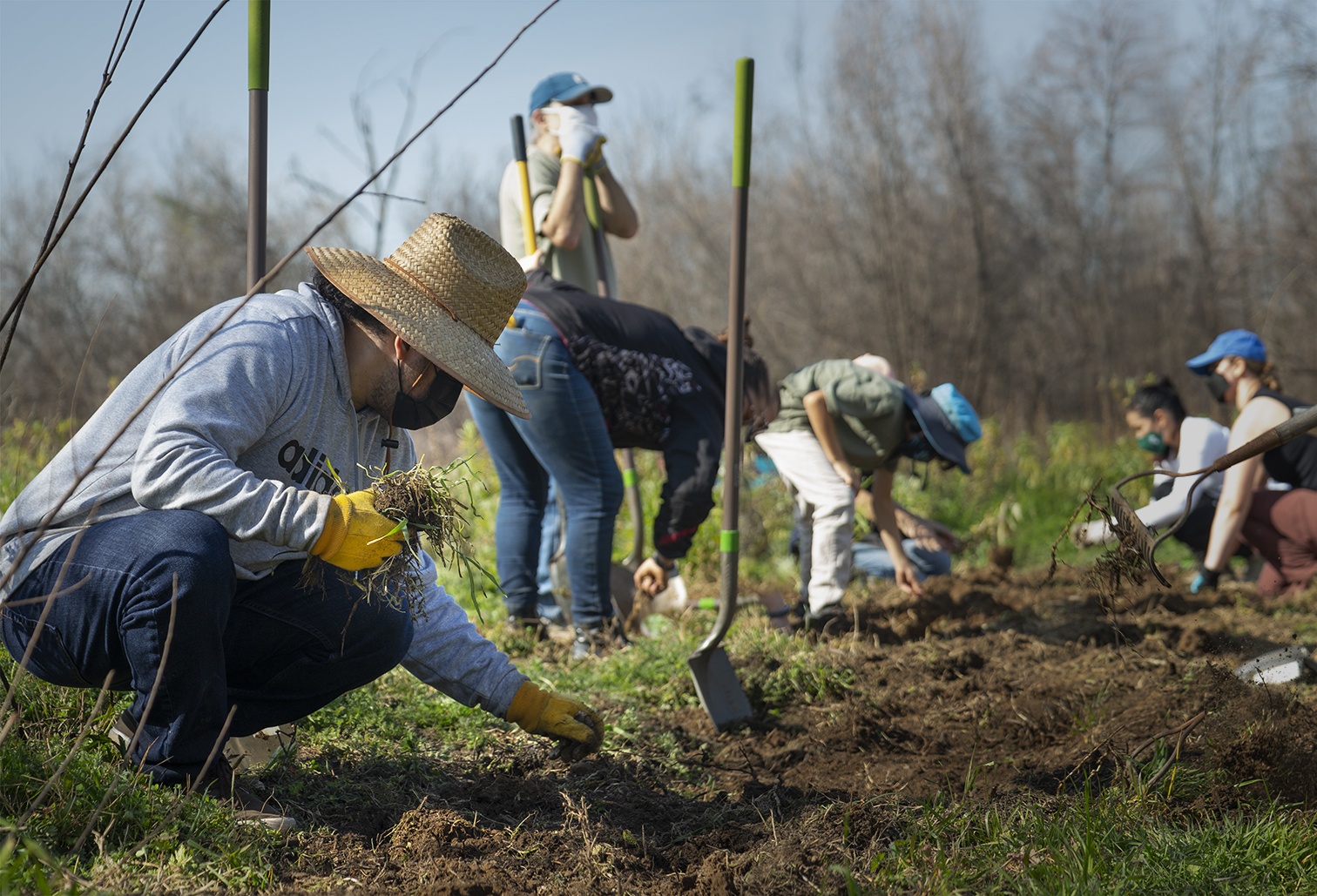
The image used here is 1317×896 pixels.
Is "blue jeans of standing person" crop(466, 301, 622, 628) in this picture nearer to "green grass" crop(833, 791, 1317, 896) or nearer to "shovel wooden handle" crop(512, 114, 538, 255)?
"shovel wooden handle" crop(512, 114, 538, 255)

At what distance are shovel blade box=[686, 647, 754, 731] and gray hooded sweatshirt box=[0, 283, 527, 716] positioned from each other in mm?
1508

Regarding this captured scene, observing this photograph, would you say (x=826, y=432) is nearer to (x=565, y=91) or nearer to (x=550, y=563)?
(x=550, y=563)

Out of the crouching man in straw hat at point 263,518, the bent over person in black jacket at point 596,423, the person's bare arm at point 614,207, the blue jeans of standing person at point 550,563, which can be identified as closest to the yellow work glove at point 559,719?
the crouching man in straw hat at point 263,518

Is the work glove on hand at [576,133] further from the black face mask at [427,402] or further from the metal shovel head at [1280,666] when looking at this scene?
the metal shovel head at [1280,666]

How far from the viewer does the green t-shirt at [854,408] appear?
4590 millimetres

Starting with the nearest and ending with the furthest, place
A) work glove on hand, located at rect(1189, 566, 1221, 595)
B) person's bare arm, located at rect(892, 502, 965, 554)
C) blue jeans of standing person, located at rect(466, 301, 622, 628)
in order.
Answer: blue jeans of standing person, located at rect(466, 301, 622, 628) → work glove on hand, located at rect(1189, 566, 1221, 595) → person's bare arm, located at rect(892, 502, 965, 554)

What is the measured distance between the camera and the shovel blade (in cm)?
327

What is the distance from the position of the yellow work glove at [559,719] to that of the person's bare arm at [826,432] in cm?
233

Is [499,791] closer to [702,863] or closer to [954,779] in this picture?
[702,863]

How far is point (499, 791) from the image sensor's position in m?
2.42

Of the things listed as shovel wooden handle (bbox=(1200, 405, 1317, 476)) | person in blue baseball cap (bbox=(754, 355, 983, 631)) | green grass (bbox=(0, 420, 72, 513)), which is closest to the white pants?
person in blue baseball cap (bbox=(754, 355, 983, 631))

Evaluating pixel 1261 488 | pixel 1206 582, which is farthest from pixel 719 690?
pixel 1261 488

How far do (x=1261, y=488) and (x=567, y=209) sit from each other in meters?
4.27

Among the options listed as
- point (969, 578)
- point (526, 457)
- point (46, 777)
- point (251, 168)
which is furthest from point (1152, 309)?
point (46, 777)
